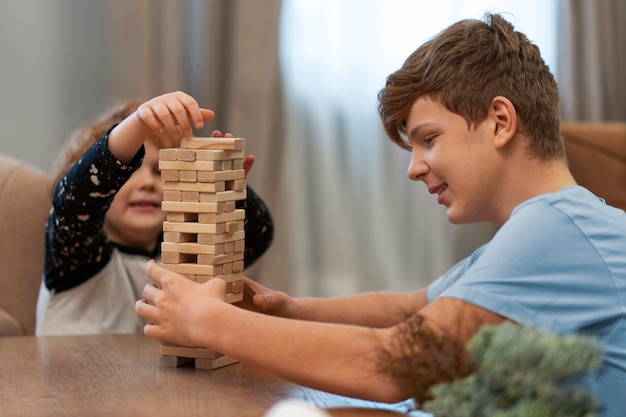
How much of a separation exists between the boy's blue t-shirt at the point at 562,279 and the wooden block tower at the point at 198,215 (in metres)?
0.37

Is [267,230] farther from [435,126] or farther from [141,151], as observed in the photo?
[435,126]

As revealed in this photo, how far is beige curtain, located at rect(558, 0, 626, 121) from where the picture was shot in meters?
3.22

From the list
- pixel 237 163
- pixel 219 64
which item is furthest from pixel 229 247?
pixel 219 64

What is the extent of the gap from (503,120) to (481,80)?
7 centimetres

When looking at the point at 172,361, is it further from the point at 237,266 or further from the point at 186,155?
the point at 186,155

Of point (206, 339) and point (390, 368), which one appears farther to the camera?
point (206, 339)

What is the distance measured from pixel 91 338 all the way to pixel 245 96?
5.29ft

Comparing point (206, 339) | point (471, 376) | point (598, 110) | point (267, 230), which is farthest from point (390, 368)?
point (598, 110)

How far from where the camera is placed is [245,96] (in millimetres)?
3021

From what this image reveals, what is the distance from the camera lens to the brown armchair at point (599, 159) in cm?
244

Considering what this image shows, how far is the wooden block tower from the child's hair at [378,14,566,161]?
31 centimetres

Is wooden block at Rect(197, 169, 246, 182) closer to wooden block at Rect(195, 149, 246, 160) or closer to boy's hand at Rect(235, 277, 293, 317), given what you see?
wooden block at Rect(195, 149, 246, 160)

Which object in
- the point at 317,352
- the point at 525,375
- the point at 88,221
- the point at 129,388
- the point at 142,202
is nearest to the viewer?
the point at 525,375

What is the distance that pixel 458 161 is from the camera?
1317 mm
